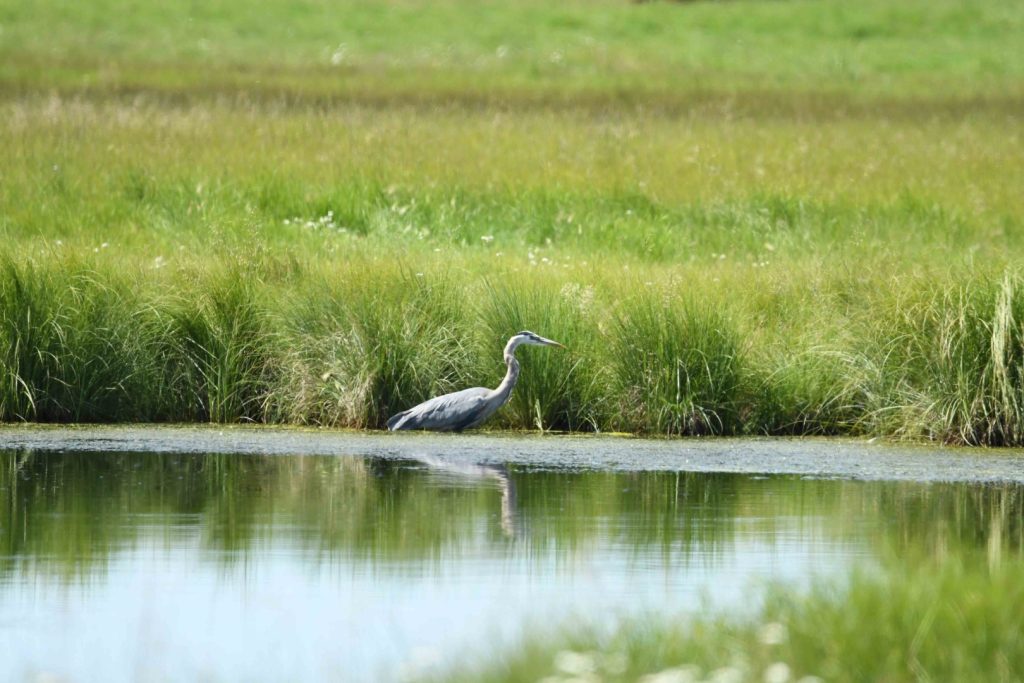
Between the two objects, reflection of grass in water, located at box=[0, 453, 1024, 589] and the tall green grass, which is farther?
the tall green grass

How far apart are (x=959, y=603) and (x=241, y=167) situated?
13487mm

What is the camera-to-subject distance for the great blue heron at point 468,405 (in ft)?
36.8

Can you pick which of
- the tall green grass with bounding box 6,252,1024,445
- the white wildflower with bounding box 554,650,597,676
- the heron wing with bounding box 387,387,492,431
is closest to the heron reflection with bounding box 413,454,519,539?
the heron wing with bounding box 387,387,492,431

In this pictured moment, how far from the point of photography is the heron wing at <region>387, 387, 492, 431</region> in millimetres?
11211

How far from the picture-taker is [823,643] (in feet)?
19.1

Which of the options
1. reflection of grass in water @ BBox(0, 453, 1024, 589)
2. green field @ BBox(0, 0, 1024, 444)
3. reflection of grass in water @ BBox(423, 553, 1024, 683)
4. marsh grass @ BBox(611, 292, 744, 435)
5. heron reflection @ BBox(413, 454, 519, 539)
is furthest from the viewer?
green field @ BBox(0, 0, 1024, 444)

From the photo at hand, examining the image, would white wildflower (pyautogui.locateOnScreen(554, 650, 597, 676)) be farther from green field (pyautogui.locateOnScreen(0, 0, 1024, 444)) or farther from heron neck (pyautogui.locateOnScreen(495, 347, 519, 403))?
green field (pyautogui.locateOnScreen(0, 0, 1024, 444))

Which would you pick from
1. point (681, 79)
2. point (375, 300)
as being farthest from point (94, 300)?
point (681, 79)

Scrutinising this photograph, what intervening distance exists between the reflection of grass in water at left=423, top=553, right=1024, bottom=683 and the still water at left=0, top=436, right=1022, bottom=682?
349mm

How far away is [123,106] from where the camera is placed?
72.6 ft

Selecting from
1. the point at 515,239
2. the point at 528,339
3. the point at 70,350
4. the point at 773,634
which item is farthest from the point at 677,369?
the point at 773,634

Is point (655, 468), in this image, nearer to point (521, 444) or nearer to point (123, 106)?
point (521, 444)

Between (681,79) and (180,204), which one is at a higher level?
(681,79)

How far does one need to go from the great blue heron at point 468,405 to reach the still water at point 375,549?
1.90 feet
